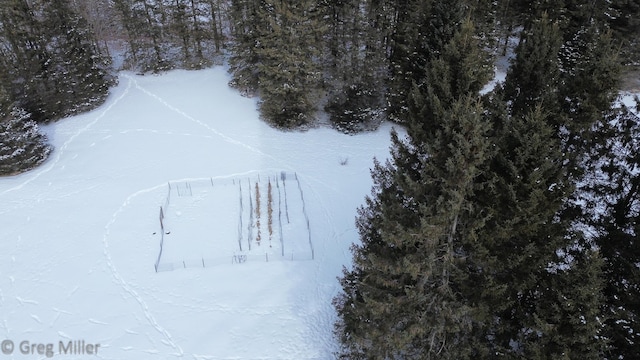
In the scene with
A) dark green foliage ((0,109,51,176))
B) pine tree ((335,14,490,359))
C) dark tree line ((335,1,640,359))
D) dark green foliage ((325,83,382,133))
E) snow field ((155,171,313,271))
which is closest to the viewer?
dark tree line ((335,1,640,359))

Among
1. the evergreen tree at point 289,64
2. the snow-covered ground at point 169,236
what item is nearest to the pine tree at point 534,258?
the snow-covered ground at point 169,236

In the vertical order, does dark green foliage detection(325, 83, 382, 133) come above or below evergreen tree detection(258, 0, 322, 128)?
below

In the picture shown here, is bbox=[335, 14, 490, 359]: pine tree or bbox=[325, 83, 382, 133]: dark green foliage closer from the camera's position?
bbox=[335, 14, 490, 359]: pine tree

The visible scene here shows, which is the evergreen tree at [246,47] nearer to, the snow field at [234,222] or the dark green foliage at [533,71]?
the snow field at [234,222]

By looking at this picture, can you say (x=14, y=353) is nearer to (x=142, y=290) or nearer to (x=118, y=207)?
(x=142, y=290)

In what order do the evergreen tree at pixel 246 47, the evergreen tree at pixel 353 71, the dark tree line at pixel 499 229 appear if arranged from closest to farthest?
the dark tree line at pixel 499 229 → the evergreen tree at pixel 353 71 → the evergreen tree at pixel 246 47

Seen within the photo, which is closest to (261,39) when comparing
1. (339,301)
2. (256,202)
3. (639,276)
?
(256,202)

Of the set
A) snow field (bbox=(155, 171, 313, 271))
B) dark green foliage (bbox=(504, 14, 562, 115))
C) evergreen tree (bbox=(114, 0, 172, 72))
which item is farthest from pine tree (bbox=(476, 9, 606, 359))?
evergreen tree (bbox=(114, 0, 172, 72))

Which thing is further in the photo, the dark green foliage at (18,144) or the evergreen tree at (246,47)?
the evergreen tree at (246,47)

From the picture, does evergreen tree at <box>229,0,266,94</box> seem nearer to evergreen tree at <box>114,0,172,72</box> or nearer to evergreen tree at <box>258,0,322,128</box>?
evergreen tree at <box>258,0,322,128</box>

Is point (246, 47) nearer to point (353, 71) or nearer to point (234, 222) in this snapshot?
point (353, 71)
